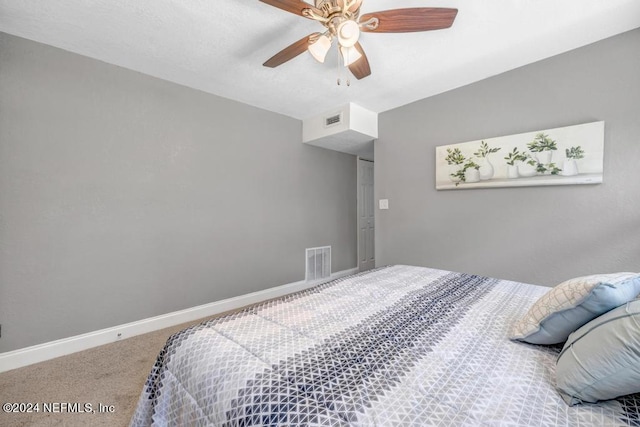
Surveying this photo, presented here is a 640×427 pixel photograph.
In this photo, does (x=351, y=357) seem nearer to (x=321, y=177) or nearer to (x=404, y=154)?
(x=404, y=154)

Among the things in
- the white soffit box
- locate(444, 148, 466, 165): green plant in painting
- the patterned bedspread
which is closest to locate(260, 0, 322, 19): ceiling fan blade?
→ the patterned bedspread

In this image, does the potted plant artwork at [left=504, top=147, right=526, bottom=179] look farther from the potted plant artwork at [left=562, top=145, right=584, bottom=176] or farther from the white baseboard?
the white baseboard

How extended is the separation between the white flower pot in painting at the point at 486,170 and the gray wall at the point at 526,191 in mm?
133

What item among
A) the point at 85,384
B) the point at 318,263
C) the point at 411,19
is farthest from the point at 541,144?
the point at 85,384

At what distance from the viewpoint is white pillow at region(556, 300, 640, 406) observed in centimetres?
63

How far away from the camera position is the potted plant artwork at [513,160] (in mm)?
2262

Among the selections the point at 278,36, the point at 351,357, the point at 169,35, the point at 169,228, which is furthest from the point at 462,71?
the point at 169,228

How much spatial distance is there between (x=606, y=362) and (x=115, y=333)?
2.95m

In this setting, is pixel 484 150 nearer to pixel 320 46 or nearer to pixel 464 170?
pixel 464 170

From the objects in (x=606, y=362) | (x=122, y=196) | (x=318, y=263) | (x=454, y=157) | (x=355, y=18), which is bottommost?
(x=318, y=263)

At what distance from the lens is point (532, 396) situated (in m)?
0.71

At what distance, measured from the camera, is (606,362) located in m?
0.66

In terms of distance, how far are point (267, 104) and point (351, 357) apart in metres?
2.88

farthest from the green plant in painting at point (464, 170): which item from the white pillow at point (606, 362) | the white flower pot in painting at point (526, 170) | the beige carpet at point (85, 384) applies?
the beige carpet at point (85, 384)
